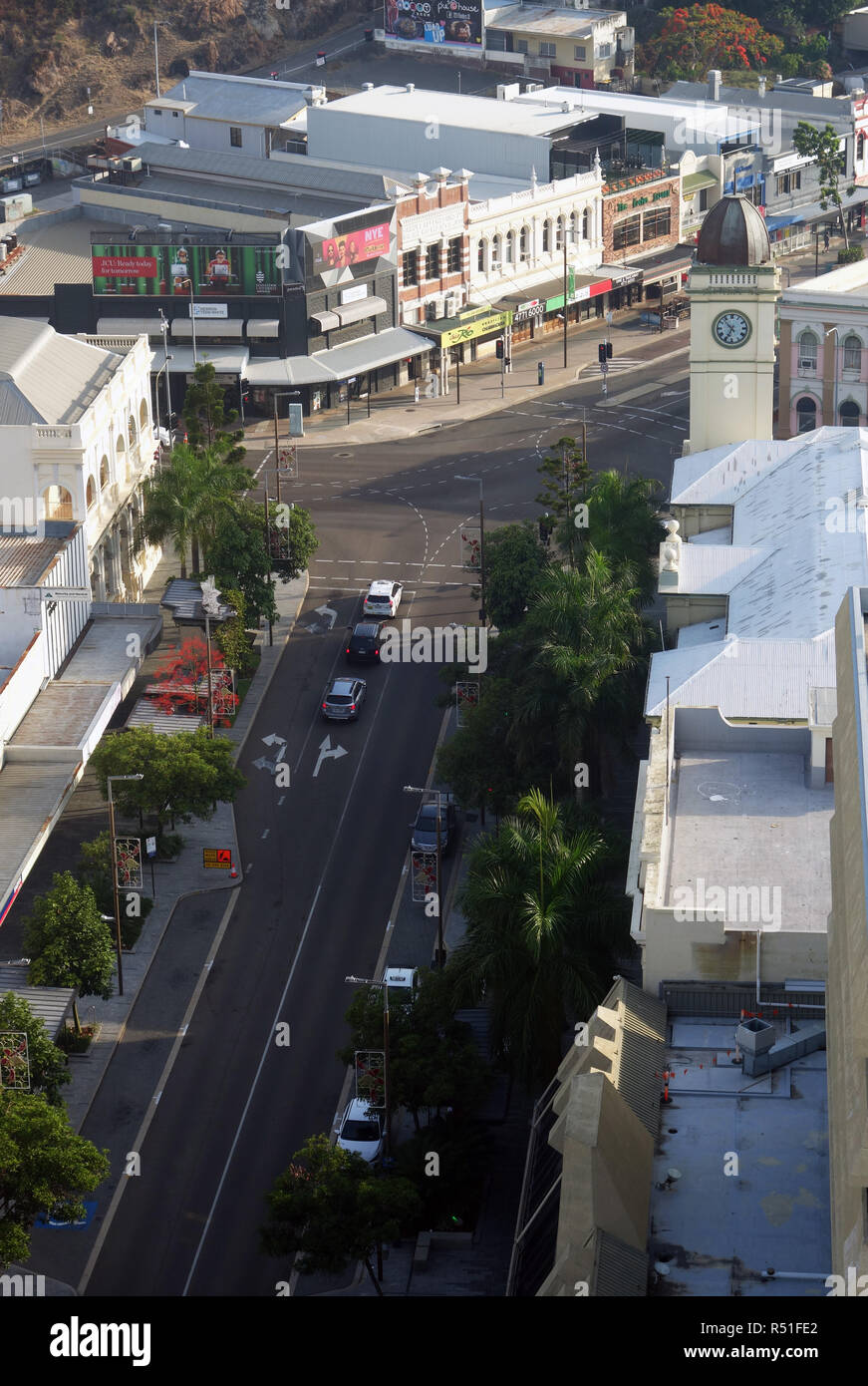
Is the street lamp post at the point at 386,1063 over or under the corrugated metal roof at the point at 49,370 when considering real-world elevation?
under

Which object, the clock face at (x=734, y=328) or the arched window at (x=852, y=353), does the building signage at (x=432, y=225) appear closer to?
the arched window at (x=852, y=353)

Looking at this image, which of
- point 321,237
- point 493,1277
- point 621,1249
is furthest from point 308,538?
point 621,1249

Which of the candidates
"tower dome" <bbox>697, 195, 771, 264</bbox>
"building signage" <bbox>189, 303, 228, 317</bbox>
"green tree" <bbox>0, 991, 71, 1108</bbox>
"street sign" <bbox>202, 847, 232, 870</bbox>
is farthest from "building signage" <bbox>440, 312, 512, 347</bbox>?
"green tree" <bbox>0, 991, 71, 1108</bbox>

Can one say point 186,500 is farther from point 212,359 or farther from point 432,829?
point 212,359

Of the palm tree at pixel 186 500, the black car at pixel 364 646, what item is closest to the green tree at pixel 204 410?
the palm tree at pixel 186 500

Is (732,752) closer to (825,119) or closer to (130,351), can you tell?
(130,351)

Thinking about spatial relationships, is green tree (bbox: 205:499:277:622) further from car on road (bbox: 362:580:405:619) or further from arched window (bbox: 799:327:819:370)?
arched window (bbox: 799:327:819:370)

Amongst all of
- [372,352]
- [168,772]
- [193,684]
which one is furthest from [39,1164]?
[372,352]
